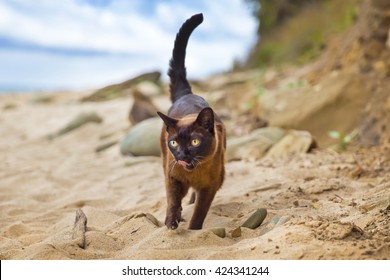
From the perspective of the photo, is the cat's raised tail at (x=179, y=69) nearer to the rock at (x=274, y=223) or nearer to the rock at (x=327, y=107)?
the rock at (x=274, y=223)

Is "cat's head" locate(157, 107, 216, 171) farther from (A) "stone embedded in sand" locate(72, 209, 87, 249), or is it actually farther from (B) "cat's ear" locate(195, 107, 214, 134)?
(A) "stone embedded in sand" locate(72, 209, 87, 249)

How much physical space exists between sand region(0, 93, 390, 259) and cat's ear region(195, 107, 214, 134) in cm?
57

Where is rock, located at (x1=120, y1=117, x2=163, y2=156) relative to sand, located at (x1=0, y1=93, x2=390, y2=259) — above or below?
above

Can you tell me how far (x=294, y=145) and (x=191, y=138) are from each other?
263cm

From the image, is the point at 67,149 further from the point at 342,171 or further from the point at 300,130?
the point at 342,171

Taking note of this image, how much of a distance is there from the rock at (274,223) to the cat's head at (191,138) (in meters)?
0.50

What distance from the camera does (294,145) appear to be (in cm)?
567

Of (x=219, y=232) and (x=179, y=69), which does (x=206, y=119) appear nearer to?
(x=219, y=232)

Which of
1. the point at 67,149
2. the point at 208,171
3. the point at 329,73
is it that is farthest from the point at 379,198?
the point at 67,149

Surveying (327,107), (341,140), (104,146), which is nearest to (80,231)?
(341,140)

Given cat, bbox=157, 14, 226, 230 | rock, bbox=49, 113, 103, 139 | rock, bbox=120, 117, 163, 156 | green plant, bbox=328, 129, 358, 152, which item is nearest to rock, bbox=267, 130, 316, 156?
green plant, bbox=328, 129, 358, 152

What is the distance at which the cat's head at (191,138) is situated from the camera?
126 inches

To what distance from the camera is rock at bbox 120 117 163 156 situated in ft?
20.1

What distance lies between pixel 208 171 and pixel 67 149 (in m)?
4.28
